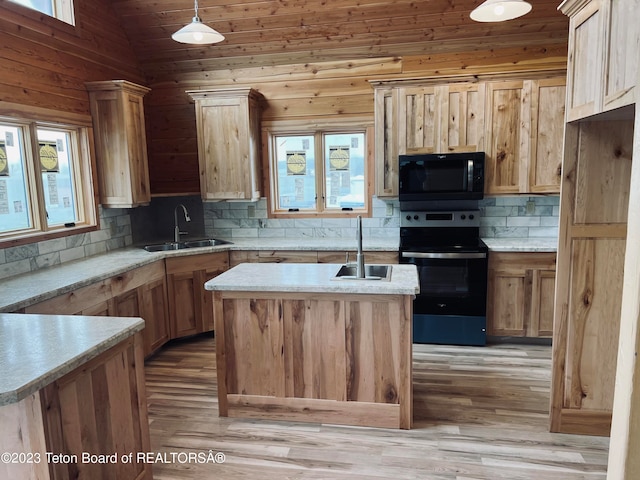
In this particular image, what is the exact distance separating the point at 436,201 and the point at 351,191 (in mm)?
897

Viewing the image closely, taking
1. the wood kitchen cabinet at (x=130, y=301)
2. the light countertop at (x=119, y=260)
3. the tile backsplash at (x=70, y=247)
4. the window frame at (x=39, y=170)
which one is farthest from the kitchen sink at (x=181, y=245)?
the window frame at (x=39, y=170)

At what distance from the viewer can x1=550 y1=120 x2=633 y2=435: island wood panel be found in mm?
2408

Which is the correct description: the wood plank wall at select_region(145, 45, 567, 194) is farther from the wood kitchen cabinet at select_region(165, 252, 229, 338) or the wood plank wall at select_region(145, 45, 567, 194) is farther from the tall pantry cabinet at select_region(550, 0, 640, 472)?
the tall pantry cabinet at select_region(550, 0, 640, 472)

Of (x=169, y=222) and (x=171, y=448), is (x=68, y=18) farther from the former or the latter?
(x=171, y=448)

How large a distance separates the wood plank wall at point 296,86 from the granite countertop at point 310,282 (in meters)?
2.17

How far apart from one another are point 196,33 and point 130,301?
6.70 ft

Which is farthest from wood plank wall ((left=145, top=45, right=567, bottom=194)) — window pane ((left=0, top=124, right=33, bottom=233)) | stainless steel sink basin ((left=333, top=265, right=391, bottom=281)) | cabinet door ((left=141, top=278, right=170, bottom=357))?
stainless steel sink basin ((left=333, top=265, right=391, bottom=281))

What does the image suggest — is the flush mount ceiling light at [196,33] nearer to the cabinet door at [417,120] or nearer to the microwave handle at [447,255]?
the cabinet door at [417,120]

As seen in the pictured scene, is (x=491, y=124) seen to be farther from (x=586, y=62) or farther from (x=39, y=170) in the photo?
(x=39, y=170)

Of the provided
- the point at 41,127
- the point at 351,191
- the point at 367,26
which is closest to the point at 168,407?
the point at 41,127

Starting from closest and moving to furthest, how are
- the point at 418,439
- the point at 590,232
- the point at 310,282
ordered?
the point at 590,232 → the point at 418,439 → the point at 310,282

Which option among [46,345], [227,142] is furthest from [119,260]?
[46,345]

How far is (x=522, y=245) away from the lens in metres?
3.85

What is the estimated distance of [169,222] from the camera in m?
4.98
